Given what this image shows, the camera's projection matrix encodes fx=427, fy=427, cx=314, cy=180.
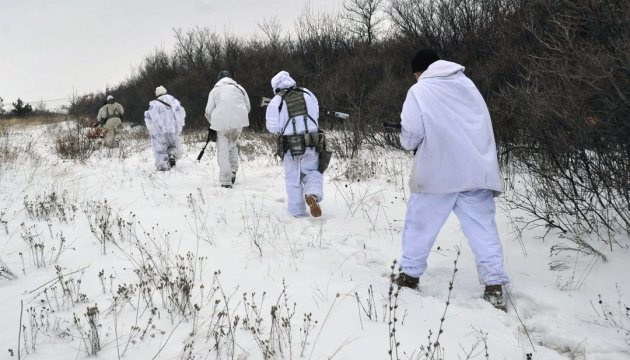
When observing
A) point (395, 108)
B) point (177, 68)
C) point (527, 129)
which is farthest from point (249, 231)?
point (177, 68)

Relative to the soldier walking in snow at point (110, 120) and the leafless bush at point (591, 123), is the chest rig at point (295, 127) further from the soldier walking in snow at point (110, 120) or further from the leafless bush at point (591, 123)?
the soldier walking in snow at point (110, 120)

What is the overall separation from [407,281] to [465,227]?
2.03ft

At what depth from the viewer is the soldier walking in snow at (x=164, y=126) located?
28.5ft

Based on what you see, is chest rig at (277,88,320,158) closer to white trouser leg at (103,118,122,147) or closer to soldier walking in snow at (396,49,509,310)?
soldier walking in snow at (396,49,509,310)

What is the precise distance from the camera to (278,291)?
3326 millimetres

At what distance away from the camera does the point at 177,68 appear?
2812 cm

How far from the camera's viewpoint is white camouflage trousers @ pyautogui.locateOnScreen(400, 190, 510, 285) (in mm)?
3080

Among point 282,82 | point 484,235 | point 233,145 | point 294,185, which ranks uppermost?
point 282,82

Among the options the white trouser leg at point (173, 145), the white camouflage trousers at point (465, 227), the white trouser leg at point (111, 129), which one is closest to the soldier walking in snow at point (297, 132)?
the white camouflage trousers at point (465, 227)

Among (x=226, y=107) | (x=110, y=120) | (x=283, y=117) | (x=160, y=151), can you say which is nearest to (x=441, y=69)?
(x=283, y=117)

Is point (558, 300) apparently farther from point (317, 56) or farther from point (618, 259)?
point (317, 56)

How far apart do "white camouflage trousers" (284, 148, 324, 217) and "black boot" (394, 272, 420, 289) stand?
2001 millimetres

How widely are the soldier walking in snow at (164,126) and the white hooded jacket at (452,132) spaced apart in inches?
267

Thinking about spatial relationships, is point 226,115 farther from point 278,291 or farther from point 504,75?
point 504,75
